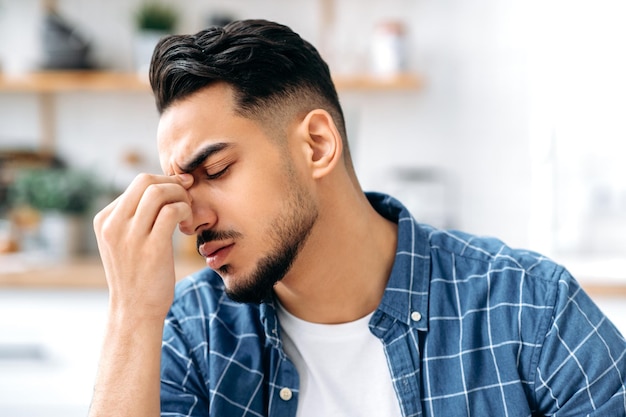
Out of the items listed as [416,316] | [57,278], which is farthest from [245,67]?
[57,278]

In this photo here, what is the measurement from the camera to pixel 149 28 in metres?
2.89

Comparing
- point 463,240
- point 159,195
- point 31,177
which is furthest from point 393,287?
point 31,177

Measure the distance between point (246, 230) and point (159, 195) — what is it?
0.15 meters

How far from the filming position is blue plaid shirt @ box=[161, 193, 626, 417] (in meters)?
1.17

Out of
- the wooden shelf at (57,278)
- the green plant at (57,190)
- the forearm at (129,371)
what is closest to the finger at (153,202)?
the forearm at (129,371)

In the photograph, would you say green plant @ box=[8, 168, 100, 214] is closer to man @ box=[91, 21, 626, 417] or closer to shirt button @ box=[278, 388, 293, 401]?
man @ box=[91, 21, 626, 417]

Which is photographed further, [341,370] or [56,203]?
[56,203]

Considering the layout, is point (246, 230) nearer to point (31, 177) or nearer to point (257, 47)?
point (257, 47)

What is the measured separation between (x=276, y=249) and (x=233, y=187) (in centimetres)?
13

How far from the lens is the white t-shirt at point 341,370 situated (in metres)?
1.24

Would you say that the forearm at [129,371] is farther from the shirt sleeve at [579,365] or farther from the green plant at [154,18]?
the green plant at [154,18]

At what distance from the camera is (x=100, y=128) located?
3.11m

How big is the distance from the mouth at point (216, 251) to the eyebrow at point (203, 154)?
13cm

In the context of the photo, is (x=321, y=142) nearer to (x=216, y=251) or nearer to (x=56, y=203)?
(x=216, y=251)
